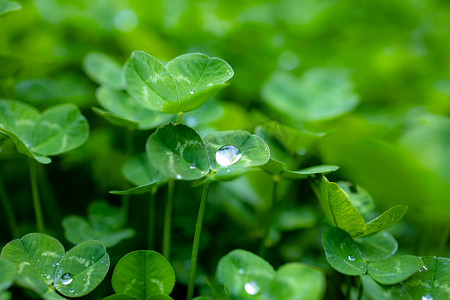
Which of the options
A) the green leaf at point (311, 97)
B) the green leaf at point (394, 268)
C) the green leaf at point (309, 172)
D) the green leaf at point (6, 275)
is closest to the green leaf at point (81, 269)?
the green leaf at point (6, 275)

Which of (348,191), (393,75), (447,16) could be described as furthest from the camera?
(447,16)

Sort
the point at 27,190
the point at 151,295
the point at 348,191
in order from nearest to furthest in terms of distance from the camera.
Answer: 1. the point at 151,295
2. the point at 348,191
3. the point at 27,190

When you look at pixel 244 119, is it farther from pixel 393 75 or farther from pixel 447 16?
pixel 447 16

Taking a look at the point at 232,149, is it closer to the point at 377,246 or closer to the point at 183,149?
the point at 183,149

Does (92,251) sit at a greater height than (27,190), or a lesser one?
greater

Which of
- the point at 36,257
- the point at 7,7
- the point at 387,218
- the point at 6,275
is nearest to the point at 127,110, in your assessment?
the point at 7,7

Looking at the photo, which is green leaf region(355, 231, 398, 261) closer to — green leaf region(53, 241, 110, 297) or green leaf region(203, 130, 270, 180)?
green leaf region(203, 130, 270, 180)

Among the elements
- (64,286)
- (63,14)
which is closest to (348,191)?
(64,286)

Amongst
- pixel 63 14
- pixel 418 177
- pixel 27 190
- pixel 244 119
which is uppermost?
pixel 418 177
